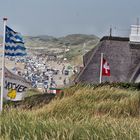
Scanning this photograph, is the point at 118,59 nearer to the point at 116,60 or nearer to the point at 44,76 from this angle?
the point at 116,60

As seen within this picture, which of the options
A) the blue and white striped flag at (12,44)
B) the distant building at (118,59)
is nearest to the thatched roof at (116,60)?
the distant building at (118,59)

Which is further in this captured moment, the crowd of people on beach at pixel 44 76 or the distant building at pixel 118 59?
the crowd of people on beach at pixel 44 76

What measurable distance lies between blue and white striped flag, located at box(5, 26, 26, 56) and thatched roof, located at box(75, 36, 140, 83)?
2196 centimetres

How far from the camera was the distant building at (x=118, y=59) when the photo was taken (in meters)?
40.3

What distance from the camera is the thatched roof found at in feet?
132

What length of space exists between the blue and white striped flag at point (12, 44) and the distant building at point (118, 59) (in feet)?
71.7

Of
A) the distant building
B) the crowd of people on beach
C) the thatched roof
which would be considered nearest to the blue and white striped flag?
the distant building

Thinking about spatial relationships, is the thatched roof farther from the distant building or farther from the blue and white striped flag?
the blue and white striped flag

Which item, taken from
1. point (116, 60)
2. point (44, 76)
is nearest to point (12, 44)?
point (116, 60)

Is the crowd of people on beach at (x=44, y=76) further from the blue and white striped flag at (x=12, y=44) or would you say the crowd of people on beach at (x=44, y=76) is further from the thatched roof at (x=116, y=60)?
the blue and white striped flag at (x=12, y=44)

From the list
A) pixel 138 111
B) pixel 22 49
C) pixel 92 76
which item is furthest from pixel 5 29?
pixel 92 76

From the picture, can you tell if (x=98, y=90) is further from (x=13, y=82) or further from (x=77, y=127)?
(x=77, y=127)

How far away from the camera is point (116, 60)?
41.4m

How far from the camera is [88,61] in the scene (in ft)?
138
